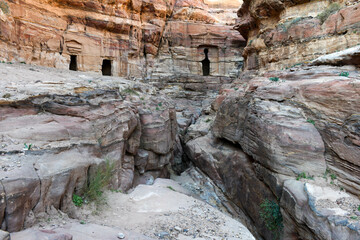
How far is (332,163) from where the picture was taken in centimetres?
652

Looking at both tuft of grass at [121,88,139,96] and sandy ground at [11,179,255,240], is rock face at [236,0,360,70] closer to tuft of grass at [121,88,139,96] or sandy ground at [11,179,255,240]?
tuft of grass at [121,88,139,96]

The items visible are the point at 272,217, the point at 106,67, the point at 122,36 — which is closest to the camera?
the point at 272,217

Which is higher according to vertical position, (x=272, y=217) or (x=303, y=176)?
(x=303, y=176)

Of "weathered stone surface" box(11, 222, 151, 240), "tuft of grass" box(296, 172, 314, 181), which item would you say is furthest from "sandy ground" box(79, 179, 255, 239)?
"tuft of grass" box(296, 172, 314, 181)

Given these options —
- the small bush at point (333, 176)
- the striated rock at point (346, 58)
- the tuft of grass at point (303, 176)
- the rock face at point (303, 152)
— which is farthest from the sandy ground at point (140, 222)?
the striated rock at point (346, 58)

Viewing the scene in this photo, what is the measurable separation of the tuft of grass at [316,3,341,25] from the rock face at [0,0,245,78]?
1250cm

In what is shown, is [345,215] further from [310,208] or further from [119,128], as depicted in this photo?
[119,128]

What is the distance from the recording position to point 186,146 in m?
14.6

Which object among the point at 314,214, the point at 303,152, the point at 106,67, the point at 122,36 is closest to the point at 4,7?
the point at 106,67

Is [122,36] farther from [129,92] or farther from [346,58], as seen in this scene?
[346,58]

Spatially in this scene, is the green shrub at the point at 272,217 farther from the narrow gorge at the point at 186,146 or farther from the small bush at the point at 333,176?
the small bush at the point at 333,176

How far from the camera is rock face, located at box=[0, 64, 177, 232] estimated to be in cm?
412

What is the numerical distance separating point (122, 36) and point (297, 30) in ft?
52.4

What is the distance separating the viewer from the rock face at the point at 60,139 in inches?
162
